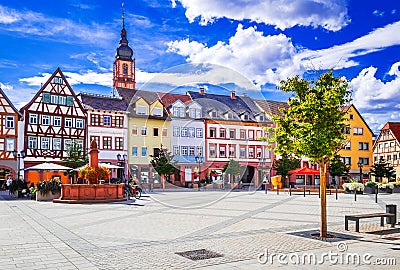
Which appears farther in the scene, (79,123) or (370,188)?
(79,123)

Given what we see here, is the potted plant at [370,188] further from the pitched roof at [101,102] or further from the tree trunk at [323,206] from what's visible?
the pitched roof at [101,102]

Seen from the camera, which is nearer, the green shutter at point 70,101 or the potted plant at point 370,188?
the potted plant at point 370,188

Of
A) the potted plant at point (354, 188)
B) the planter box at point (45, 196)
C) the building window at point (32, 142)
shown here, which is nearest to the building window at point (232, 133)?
the planter box at point (45, 196)

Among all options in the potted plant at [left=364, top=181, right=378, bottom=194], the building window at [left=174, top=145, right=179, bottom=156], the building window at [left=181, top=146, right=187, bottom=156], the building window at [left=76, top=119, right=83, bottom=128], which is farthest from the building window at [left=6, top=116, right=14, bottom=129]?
the building window at [left=181, top=146, right=187, bottom=156]

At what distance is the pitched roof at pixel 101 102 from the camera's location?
5231 centimetres

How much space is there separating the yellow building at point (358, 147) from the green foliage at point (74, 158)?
3931 cm

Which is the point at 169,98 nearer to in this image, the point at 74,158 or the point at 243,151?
the point at 243,151

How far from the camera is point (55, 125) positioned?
48.8 metres

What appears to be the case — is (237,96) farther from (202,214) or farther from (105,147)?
(105,147)

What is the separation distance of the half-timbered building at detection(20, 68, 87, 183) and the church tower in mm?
30804

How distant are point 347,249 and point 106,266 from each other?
5.36 m

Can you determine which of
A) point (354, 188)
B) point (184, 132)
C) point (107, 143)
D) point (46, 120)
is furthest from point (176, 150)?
point (107, 143)

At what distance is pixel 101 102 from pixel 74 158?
441 inches

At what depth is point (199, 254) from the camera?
943 cm
